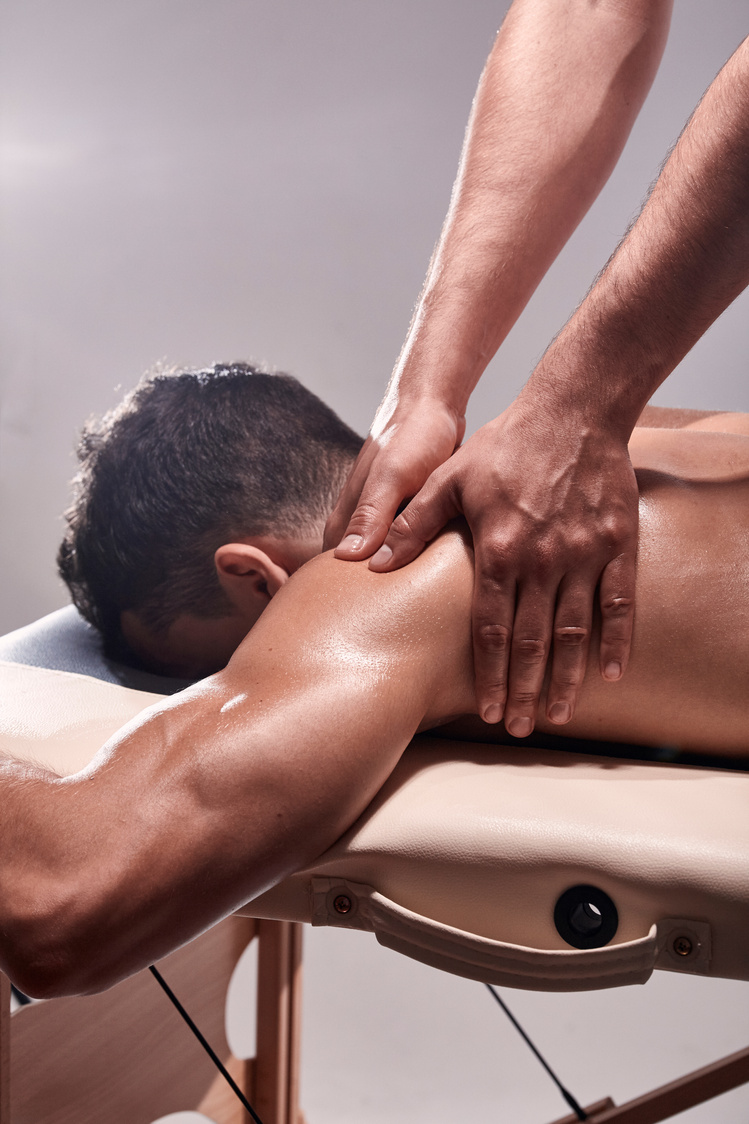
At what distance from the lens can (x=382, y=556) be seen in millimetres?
826

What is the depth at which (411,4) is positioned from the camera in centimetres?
276

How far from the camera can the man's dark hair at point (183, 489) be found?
4.08ft

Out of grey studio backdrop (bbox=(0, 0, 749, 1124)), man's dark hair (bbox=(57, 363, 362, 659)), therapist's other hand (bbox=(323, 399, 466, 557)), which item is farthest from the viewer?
grey studio backdrop (bbox=(0, 0, 749, 1124))

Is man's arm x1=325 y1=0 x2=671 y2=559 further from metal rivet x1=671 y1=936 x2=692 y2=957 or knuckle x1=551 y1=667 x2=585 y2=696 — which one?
metal rivet x1=671 y1=936 x2=692 y2=957

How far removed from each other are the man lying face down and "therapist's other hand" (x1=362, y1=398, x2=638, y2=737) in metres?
0.02

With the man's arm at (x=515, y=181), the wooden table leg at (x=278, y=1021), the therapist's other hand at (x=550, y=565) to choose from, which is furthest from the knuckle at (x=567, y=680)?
the wooden table leg at (x=278, y=1021)

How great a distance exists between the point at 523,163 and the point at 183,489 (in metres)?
0.68

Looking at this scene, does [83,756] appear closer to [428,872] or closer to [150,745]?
[150,745]

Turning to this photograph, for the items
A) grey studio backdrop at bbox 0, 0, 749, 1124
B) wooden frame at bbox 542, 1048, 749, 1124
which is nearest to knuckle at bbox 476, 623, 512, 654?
wooden frame at bbox 542, 1048, 749, 1124

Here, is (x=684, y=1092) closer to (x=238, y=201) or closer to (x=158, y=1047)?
(x=158, y=1047)

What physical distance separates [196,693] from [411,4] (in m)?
2.81

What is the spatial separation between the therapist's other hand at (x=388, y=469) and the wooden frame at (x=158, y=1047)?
72cm

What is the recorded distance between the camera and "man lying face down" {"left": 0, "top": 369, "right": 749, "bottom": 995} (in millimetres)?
640

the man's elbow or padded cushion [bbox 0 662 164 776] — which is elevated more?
padded cushion [bbox 0 662 164 776]
